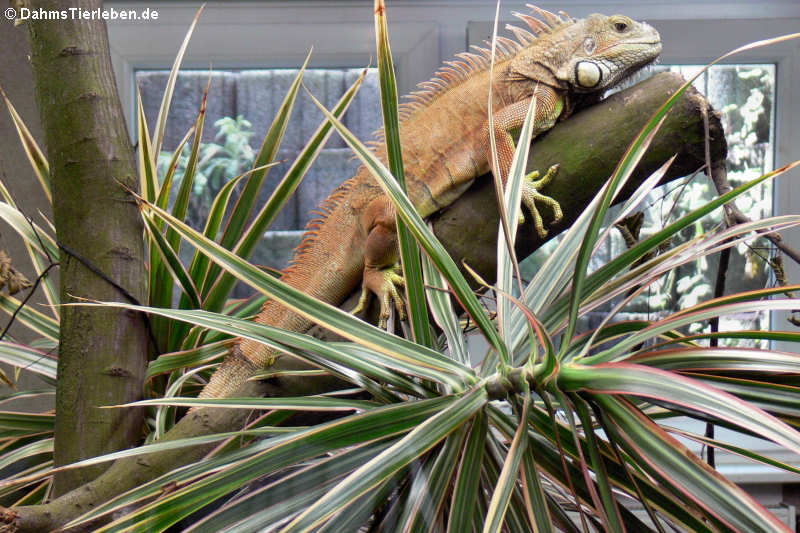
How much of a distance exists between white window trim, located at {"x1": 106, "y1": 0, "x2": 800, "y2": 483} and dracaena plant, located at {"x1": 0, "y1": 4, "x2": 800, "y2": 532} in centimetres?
128

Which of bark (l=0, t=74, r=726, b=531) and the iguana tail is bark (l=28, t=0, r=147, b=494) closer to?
bark (l=0, t=74, r=726, b=531)

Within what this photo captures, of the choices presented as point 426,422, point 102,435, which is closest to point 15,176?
point 102,435

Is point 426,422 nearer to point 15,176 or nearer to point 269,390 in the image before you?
point 269,390

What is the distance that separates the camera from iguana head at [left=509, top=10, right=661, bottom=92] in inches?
55.4

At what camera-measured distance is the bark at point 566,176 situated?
0.95m

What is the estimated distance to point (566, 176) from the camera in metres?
1.10

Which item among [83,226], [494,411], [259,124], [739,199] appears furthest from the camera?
[259,124]

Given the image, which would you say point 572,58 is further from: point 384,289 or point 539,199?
point 384,289

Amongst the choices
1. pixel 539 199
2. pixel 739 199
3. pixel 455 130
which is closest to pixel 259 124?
pixel 455 130

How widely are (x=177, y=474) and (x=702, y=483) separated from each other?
60 centimetres

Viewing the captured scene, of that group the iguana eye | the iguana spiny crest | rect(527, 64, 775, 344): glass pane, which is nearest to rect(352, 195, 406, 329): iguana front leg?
the iguana spiny crest

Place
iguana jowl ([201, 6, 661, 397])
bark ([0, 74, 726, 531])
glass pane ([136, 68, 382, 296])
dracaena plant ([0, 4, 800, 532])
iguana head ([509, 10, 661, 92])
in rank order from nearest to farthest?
dracaena plant ([0, 4, 800, 532]) → bark ([0, 74, 726, 531]) → iguana jowl ([201, 6, 661, 397]) → iguana head ([509, 10, 661, 92]) → glass pane ([136, 68, 382, 296])

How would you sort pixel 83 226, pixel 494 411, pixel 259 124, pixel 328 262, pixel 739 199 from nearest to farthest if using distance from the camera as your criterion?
pixel 494 411, pixel 83 226, pixel 328 262, pixel 739 199, pixel 259 124

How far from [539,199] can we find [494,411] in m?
0.44
